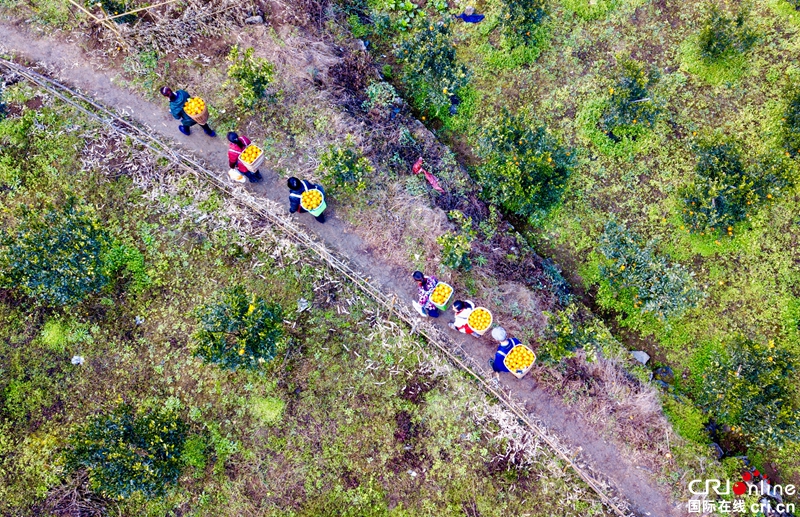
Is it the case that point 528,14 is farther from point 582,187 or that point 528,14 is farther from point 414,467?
point 414,467

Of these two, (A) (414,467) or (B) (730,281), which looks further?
(B) (730,281)

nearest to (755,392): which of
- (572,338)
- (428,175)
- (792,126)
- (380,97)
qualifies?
(572,338)

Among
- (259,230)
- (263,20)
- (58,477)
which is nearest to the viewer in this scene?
(58,477)

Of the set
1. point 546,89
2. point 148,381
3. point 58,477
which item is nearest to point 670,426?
point 546,89

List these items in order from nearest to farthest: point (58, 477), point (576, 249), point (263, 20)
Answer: point (58, 477), point (576, 249), point (263, 20)

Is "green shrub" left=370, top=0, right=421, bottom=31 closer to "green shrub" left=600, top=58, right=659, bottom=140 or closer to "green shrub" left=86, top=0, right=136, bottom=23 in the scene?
A: "green shrub" left=600, top=58, right=659, bottom=140

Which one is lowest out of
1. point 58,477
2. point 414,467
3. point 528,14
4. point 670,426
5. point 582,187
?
point 58,477
